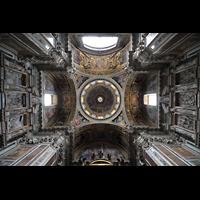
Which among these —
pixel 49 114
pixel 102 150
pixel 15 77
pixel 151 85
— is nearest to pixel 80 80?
pixel 49 114

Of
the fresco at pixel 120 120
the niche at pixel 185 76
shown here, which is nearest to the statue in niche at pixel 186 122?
the niche at pixel 185 76

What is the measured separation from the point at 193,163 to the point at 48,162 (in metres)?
10.0

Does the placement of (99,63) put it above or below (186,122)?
above

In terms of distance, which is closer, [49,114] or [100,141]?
[49,114]

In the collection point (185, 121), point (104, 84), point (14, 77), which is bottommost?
point (185, 121)

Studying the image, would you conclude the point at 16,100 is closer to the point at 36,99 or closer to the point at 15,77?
the point at 15,77

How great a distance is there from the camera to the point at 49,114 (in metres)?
14.1

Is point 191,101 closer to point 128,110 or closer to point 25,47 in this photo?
point 128,110

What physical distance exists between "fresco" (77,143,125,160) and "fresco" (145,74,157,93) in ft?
34.1

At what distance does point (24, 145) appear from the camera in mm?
9102

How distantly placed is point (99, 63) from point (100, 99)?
659 centimetres

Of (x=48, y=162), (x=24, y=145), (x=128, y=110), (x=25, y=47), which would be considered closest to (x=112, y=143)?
(x=128, y=110)

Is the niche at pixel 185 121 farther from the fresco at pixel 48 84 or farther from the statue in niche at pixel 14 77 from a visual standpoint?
the fresco at pixel 48 84

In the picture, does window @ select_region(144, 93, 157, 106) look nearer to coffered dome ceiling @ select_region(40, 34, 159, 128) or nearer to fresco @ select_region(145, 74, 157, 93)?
fresco @ select_region(145, 74, 157, 93)
